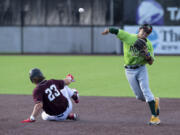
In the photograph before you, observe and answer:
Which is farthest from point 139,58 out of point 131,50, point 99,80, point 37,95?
point 99,80

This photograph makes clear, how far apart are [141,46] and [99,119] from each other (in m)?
1.66

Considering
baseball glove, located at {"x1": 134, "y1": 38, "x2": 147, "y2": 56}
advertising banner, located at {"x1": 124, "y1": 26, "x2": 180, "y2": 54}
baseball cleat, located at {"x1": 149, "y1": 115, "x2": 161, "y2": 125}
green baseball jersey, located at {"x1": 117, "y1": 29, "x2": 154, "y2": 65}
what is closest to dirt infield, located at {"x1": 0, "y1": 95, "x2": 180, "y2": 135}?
baseball cleat, located at {"x1": 149, "y1": 115, "x2": 161, "y2": 125}

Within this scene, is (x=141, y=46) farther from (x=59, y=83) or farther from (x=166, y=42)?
(x=166, y=42)

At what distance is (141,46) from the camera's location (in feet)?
26.7

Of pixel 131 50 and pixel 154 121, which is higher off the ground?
pixel 131 50

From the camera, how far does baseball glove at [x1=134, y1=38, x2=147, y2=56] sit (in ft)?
26.7

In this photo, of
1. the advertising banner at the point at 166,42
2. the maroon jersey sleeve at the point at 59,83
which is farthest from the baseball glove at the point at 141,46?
the advertising banner at the point at 166,42

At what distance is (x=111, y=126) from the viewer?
7.95 meters

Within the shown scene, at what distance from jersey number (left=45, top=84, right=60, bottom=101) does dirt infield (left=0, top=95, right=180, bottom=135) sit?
0.49m

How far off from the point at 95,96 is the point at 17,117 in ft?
10.8

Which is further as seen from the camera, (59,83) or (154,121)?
(59,83)

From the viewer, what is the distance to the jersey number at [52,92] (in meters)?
8.12

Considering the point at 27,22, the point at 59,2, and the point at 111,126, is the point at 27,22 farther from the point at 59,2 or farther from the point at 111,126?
the point at 111,126

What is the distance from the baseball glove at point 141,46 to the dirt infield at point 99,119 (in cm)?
130
